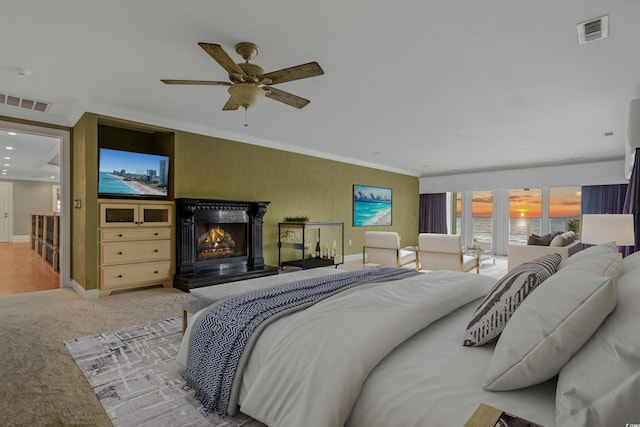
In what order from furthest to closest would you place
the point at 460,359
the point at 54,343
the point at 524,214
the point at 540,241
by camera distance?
1. the point at 524,214
2. the point at 540,241
3. the point at 54,343
4. the point at 460,359

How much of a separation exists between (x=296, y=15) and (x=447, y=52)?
4.38ft

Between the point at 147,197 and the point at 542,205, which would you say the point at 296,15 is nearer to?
the point at 147,197

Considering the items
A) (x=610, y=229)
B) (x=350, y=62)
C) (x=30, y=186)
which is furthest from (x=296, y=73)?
(x=30, y=186)

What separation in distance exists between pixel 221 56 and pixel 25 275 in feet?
18.9

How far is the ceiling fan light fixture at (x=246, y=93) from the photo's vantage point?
2.67 meters

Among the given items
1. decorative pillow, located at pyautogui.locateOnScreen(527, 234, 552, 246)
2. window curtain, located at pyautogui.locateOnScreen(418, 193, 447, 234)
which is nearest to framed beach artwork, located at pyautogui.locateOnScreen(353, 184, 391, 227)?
window curtain, located at pyautogui.locateOnScreen(418, 193, 447, 234)

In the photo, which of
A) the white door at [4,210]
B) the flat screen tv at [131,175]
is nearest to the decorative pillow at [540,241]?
the flat screen tv at [131,175]

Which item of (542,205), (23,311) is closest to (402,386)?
(23,311)

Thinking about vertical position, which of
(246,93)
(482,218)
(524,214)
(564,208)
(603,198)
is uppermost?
(246,93)

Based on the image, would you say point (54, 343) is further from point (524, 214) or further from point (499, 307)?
point (524, 214)

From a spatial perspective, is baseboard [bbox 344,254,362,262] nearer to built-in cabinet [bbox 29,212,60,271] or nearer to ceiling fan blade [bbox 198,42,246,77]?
built-in cabinet [bbox 29,212,60,271]

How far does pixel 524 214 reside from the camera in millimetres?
9016

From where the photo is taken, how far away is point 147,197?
→ 188 inches

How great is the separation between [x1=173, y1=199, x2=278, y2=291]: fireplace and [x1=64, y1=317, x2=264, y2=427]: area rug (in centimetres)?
163
